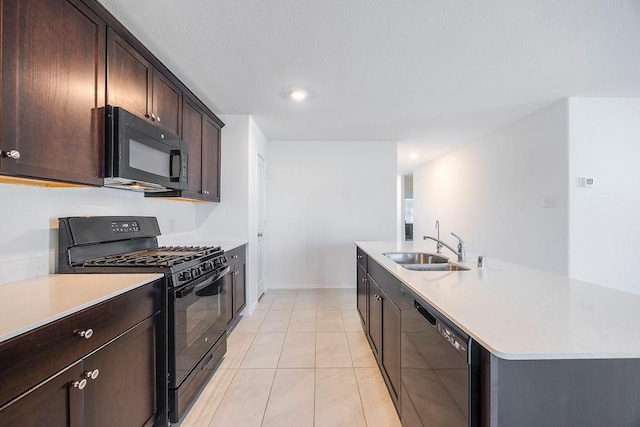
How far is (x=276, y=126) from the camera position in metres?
3.98

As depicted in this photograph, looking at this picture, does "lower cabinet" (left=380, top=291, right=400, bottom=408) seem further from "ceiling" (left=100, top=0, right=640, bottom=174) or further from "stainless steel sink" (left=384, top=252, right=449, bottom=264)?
"ceiling" (left=100, top=0, right=640, bottom=174)

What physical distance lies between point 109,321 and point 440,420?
134 cm

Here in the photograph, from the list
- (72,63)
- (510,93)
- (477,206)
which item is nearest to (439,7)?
(510,93)

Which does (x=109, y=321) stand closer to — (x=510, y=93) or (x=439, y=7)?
(x=439, y=7)

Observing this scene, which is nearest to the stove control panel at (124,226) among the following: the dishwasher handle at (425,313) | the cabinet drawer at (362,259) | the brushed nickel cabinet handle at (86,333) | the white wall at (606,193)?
the brushed nickel cabinet handle at (86,333)

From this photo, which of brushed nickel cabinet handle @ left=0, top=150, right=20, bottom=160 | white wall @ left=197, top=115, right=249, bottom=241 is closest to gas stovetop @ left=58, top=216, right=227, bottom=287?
brushed nickel cabinet handle @ left=0, top=150, right=20, bottom=160

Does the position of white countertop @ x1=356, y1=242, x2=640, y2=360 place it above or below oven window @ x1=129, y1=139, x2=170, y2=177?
below

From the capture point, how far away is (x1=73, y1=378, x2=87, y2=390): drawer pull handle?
1055mm

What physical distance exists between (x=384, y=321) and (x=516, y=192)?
10.1 feet

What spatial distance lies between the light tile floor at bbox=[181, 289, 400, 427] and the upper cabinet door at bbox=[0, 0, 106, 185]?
1571 millimetres

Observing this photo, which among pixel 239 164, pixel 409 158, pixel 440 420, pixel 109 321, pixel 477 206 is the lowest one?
pixel 440 420

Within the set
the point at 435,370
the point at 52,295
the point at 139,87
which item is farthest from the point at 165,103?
the point at 435,370

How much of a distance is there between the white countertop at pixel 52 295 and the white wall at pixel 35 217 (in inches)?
3.4

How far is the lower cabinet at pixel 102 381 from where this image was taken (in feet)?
2.93
